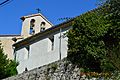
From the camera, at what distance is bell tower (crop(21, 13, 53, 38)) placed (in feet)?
127

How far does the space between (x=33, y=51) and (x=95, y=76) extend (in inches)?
703

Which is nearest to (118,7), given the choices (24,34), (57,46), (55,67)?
(55,67)

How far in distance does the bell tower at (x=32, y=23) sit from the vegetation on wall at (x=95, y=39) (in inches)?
820

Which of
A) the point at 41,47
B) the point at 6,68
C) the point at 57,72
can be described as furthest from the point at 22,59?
the point at 57,72

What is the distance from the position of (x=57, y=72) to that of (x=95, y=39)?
8.50 feet

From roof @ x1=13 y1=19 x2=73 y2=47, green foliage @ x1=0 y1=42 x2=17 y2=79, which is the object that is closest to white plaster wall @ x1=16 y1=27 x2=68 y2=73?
roof @ x1=13 y1=19 x2=73 y2=47

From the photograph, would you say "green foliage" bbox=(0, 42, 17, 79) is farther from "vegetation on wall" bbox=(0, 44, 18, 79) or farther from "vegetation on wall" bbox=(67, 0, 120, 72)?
"vegetation on wall" bbox=(67, 0, 120, 72)

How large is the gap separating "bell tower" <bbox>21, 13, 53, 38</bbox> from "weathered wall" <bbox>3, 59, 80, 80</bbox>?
62.4ft

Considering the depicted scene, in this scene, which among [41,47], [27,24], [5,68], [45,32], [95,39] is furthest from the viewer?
[27,24]

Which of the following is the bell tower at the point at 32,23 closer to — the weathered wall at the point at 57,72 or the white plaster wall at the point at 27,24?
the white plaster wall at the point at 27,24

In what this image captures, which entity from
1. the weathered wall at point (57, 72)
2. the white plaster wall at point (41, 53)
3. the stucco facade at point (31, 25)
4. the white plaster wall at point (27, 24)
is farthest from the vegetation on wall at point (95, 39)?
the white plaster wall at point (27, 24)

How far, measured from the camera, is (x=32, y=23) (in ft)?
129

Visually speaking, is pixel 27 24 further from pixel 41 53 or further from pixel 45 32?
pixel 41 53

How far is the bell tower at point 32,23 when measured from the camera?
127 feet
